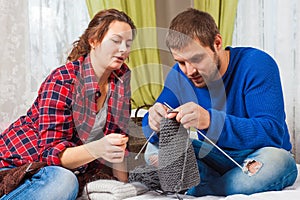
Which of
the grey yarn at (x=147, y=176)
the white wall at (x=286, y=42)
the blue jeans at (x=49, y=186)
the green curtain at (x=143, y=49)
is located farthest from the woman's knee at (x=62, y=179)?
the white wall at (x=286, y=42)

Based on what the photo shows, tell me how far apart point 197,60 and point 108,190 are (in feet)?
1.55

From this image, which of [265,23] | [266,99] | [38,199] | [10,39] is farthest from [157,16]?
[38,199]

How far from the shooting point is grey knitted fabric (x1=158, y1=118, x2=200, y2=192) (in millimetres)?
1360

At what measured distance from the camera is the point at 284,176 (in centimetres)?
142

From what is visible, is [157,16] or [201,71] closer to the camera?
[201,71]

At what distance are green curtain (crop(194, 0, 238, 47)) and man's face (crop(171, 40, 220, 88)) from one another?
1011mm

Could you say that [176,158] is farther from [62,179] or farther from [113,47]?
[113,47]

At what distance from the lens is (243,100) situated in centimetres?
153

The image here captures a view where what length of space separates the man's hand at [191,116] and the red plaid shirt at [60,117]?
36 centimetres

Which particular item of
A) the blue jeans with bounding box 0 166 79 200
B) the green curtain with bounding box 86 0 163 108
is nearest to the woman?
the blue jeans with bounding box 0 166 79 200

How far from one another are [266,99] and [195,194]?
1.19ft

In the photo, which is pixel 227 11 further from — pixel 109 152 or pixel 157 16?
pixel 109 152

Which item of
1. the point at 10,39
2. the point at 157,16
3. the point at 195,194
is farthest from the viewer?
the point at 157,16

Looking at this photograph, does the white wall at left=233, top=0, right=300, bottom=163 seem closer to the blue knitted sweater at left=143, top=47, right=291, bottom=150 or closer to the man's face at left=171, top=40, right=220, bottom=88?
the blue knitted sweater at left=143, top=47, right=291, bottom=150
